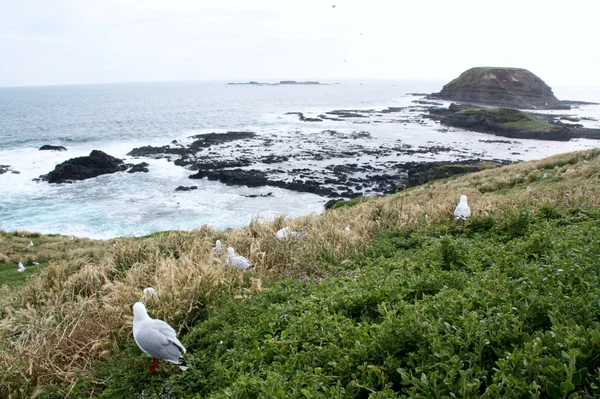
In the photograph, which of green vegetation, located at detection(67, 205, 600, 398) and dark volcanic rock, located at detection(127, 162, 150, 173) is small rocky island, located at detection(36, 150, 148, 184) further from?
green vegetation, located at detection(67, 205, 600, 398)

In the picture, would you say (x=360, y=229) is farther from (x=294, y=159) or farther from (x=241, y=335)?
(x=294, y=159)

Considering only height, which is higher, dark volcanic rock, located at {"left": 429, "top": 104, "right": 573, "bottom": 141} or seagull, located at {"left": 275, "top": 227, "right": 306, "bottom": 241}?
dark volcanic rock, located at {"left": 429, "top": 104, "right": 573, "bottom": 141}

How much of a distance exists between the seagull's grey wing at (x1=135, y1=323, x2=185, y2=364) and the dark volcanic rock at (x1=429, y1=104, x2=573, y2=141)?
242 ft

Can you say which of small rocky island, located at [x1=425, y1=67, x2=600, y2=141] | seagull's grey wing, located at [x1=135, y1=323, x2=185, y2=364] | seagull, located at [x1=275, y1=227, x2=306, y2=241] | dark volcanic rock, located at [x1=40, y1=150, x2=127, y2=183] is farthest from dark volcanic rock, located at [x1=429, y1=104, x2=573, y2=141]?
seagull's grey wing, located at [x1=135, y1=323, x2=185, y2=364]

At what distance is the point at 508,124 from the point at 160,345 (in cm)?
7821

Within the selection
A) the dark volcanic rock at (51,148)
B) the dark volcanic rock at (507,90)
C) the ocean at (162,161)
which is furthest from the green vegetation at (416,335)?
the dark volcanic rock at (507,90)

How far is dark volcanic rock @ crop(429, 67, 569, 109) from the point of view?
113 m

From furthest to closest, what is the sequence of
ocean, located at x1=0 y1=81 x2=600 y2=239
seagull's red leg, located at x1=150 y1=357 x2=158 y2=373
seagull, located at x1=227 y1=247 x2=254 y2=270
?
1. ocean, located at x1=0 y1=81 x2=600 y2=239
2. seagull, located at x1=227 y1=247 x2=254 y2=270
3. seagull's red leg, located at x1=150 y1=357 x2=158 y2=373

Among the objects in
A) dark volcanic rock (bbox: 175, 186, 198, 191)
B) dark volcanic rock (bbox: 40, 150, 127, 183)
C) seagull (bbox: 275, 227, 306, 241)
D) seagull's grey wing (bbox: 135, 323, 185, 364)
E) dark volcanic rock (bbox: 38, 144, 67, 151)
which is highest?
seagull's grey wing (bbox: 135, 323, 185, 364)

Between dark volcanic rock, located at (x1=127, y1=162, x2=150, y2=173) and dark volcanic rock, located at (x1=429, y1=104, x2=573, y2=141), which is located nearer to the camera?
dark volcanic rock, located at (x1=127, y1=162, x2=150, y2=173)

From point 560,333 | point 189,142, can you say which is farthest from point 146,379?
point 189,142

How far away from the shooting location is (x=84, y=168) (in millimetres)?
43000

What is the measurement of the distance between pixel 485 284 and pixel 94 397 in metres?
3.99

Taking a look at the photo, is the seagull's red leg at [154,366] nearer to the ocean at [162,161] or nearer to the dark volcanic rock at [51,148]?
the ocean at [162,161]
